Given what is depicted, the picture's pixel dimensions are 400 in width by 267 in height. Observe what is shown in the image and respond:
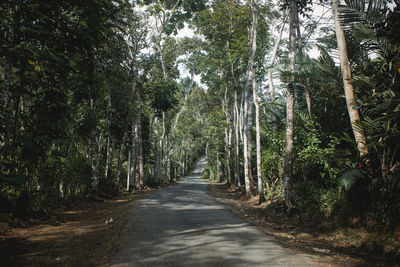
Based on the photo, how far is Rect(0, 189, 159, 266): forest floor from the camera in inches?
187

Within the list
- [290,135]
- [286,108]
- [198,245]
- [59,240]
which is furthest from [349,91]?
[59,240]

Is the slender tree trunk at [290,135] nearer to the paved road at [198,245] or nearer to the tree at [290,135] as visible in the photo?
the tree at [290,135]

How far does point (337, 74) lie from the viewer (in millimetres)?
7793

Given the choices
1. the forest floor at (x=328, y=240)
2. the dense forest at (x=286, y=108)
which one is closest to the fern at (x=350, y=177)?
the dense forest at (x=286, y=108)

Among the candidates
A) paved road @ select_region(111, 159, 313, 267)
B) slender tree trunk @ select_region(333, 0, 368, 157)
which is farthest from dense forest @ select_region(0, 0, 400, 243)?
paved road @ select_region(111, 159, 313, 267)

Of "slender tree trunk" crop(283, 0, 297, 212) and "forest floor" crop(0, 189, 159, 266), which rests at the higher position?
"slender tree trunk" crop(283, 0, 297, 212)

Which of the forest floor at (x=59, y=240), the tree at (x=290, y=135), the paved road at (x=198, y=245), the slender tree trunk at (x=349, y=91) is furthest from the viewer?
the tree at (x=290, y=135)

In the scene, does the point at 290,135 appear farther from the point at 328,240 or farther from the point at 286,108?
the point at 328,240

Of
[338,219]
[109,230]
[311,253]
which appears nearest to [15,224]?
[109,230]

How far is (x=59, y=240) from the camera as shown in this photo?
605 centimetres

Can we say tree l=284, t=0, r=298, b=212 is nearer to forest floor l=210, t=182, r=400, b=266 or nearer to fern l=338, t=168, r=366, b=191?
forest floor l=210, t=182, r=400, b=266

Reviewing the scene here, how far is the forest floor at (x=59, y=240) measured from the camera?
4738 millimetres

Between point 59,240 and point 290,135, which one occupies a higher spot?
point 290,135

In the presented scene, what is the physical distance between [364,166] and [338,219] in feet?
4.96
